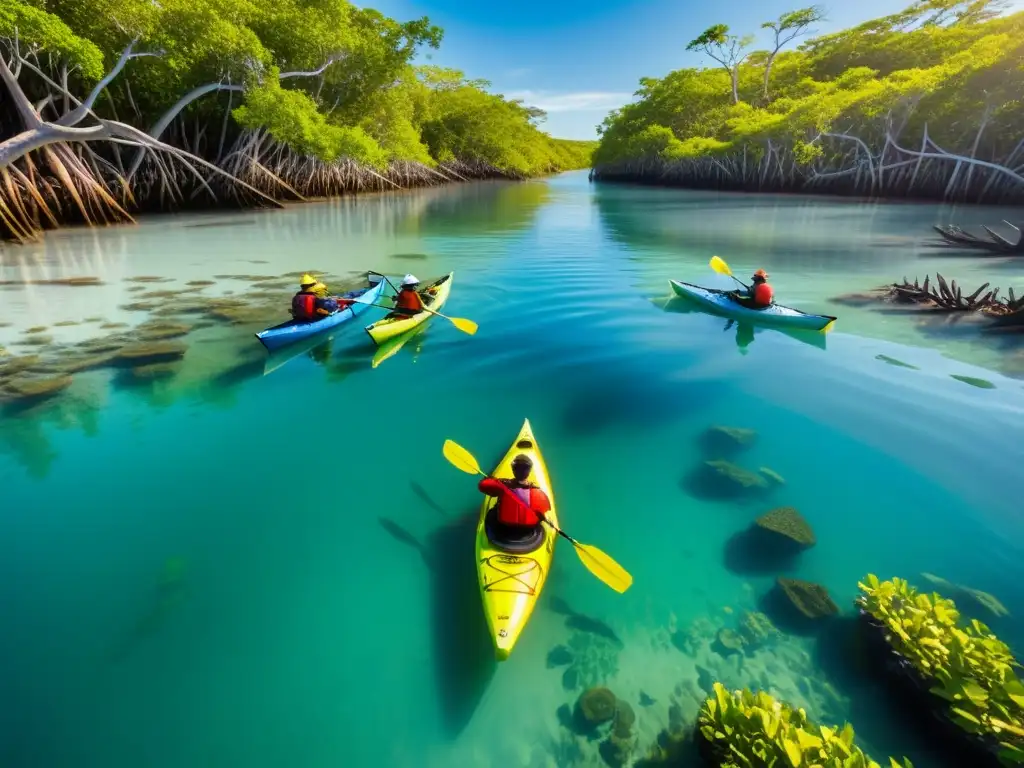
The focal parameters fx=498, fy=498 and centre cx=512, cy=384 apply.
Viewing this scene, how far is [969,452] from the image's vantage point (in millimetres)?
6852

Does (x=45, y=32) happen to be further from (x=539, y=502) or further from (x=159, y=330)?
(x=539, y=502)

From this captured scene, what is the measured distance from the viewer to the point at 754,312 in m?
11.8

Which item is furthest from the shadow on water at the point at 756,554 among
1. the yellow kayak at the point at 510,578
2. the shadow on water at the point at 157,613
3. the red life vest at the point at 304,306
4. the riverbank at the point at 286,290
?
the red life vest at the point at 304,306

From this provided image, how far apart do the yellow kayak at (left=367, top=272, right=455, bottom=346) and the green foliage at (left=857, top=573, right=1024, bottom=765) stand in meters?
8.79

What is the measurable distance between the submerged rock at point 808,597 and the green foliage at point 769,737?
1.22 metres

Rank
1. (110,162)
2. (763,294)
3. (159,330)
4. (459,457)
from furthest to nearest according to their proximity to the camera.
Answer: (110,162)
(763,294)
(159,330)
(459,457)

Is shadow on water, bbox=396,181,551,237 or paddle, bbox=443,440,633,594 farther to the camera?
shadow on water, bbox=396,181,551,237

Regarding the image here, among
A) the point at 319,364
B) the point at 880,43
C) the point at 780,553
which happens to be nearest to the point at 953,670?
the point at 780,553

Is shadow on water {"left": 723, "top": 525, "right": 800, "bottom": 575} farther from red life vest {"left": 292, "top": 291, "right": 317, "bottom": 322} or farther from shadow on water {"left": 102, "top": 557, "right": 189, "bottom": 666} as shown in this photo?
red life vest {"left": 292, "top": 291, "right": 317, "bottom": 322}

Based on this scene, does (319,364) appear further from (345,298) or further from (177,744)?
(177,744)

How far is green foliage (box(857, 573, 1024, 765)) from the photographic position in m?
3.17

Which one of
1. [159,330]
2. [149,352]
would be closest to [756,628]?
[149,352]

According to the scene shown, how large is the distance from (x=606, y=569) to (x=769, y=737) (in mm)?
1774

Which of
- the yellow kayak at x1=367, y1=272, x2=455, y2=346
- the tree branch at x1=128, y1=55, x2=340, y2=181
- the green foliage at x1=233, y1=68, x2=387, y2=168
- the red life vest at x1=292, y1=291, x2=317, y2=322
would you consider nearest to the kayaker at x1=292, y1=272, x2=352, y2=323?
the red life vest at x1=292, y1=291, x2=317, y2=322
